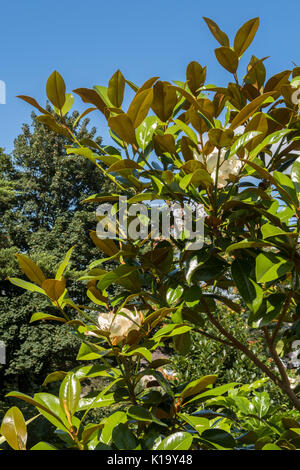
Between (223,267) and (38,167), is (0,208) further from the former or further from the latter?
(223,267)

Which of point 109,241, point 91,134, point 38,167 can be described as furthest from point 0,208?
point 109,241

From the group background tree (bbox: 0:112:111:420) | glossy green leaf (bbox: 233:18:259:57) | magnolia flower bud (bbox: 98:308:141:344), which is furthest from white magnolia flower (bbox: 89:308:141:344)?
background tree (bbox: 0:112:111:420)

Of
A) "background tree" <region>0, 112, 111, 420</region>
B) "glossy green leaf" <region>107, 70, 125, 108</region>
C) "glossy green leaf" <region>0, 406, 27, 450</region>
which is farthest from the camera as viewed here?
"background tree" <region>0, 112, 111, 420</region>

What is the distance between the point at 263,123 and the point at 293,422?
1.68 ft

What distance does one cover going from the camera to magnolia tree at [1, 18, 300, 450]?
0.60m

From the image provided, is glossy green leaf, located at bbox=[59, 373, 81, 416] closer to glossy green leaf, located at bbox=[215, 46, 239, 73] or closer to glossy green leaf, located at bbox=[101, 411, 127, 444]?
glossy green leaf, located at bbox=[101, 411, 127, 444]

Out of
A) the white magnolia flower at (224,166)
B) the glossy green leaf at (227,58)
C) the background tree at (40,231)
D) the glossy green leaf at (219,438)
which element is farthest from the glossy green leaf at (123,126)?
the background tree at (40,231)

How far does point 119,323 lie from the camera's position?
654 mm

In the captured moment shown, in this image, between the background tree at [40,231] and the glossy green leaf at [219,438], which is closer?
the glossy green leaf at [219,438]

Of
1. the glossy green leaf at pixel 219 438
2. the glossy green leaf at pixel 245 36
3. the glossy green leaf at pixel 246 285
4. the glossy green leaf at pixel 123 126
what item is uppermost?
the glossy green leaf at pixel 245 36

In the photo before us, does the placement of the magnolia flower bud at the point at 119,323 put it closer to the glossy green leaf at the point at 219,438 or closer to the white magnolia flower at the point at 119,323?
the white magnolia flower at the point at 119,323

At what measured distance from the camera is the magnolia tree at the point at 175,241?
1.97 ft

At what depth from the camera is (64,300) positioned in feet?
2.14

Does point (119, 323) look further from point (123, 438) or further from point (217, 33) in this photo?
point (217, 33)
